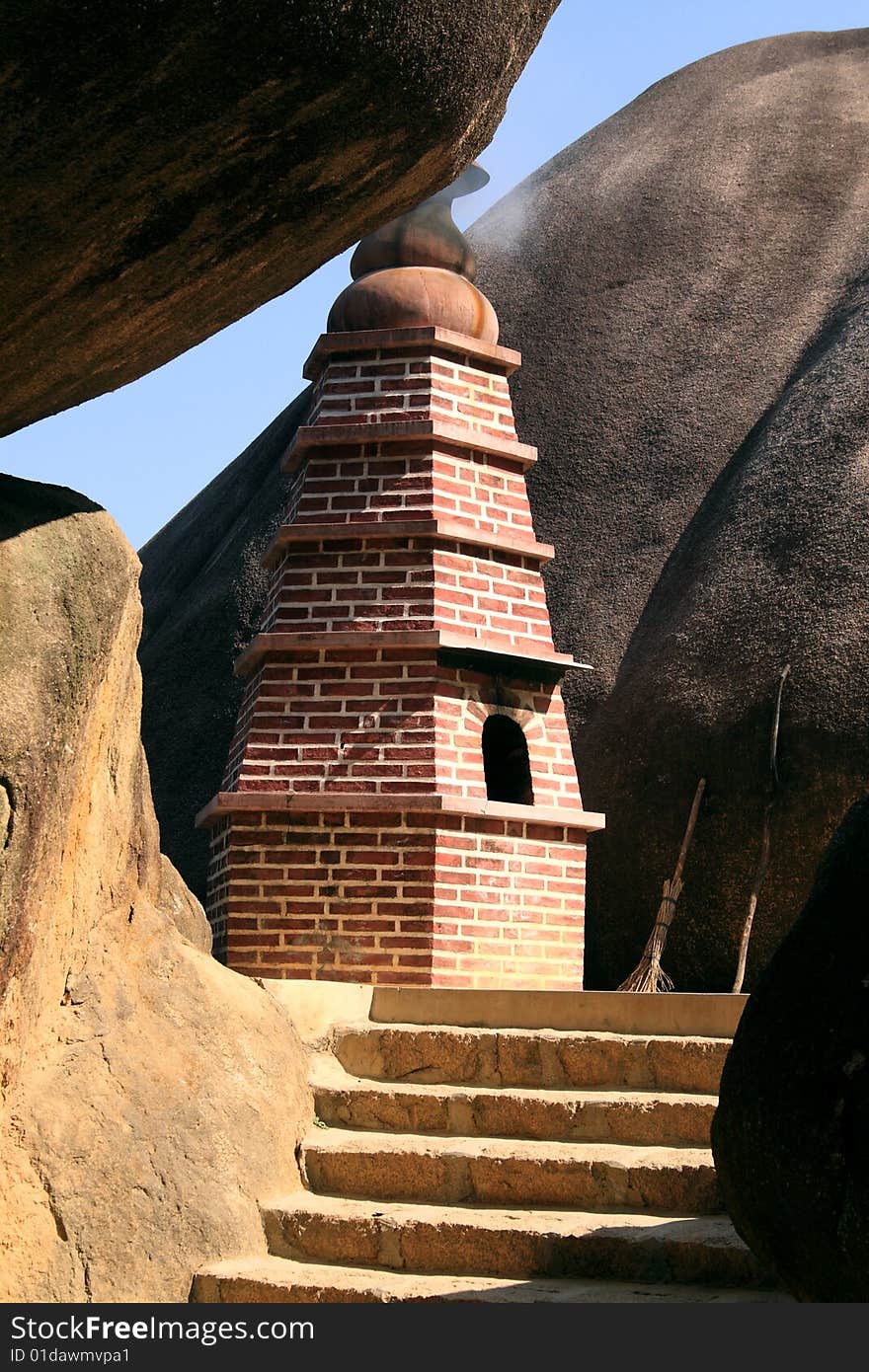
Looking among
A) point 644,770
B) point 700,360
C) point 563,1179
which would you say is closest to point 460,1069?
point 563,1179

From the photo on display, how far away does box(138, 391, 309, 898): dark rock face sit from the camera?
46.1 ft

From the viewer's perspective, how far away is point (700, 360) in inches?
595

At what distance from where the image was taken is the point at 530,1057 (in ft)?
19.1

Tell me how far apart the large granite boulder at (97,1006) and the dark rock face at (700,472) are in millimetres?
6115

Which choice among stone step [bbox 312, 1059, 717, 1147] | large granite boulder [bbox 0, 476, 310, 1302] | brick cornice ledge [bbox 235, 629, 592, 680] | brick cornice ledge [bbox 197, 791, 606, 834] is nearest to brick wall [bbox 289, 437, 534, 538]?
brick cornice ledge [bbox 235, 629, 592, 680]

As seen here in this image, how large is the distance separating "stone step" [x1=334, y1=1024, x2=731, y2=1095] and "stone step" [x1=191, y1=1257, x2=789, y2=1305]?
1.15 meters

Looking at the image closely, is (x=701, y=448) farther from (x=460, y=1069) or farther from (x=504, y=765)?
(x=460, y=1069)

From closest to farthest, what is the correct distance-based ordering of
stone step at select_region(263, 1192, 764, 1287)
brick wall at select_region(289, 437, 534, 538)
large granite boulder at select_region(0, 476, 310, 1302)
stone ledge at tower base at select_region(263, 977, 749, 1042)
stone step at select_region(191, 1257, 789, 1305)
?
large granite boulder at select_region(0, 476, 310, 1302) < stone step at select_region(191, 1257, 789, 1305) < stone step at select_region(263, 1192, 764, 1287) < stone ledge at tower base at select_region(263, 977, 749, 1042) < brick wall at select_region(289, 437, 534, 538)

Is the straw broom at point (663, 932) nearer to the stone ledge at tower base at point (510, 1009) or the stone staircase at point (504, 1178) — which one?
the stone ledge at tower base at point (510, 1009)

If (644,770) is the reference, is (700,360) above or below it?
above

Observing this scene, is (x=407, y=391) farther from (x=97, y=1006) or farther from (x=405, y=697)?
(x=97, y=1006)

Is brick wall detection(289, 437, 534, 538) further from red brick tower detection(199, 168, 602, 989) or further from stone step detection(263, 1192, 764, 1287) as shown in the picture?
stone step detection(263, 1192, 764, 1287)

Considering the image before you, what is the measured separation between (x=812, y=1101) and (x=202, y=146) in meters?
2.52

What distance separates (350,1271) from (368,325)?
529cm
